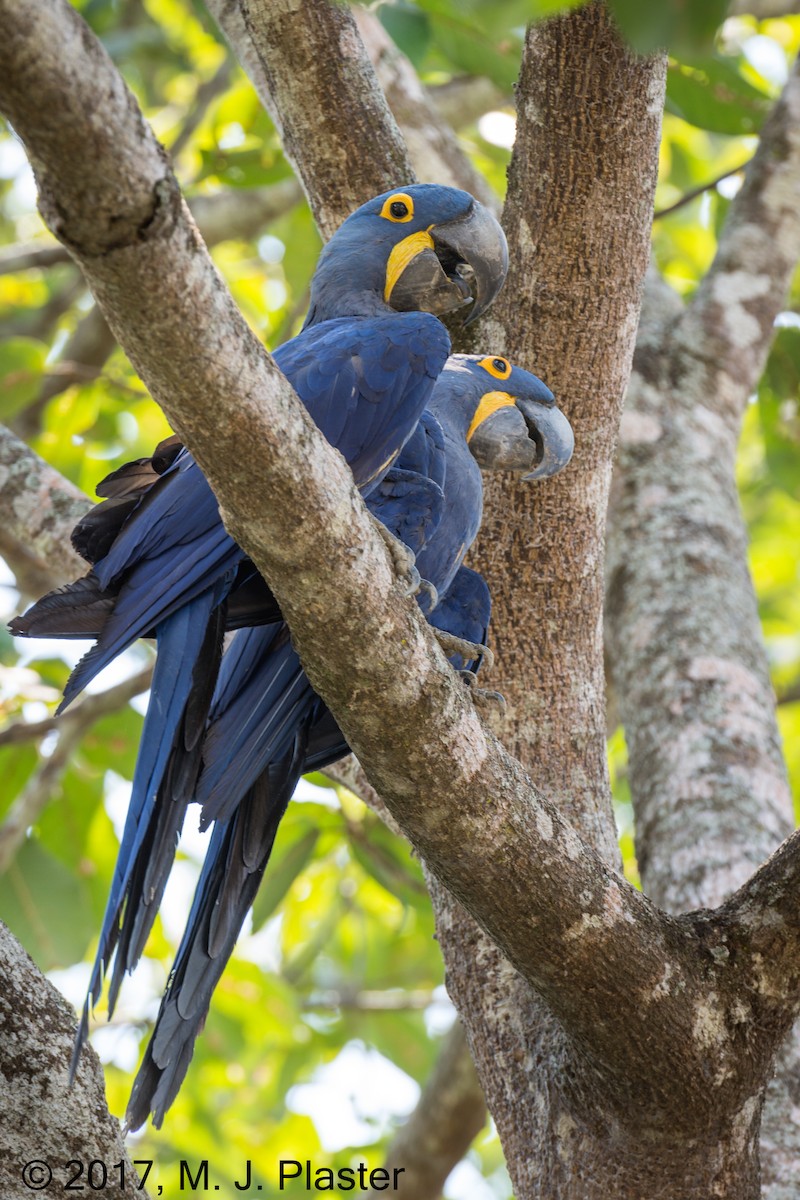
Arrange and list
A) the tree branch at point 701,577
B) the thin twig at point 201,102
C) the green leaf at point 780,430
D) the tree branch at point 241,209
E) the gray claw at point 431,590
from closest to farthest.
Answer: the gray claw at point 431,590, the tree branch at point 701,577, the green leaf at point 780,430, the tree branch at point 241,209, the thin twig at point 201,102

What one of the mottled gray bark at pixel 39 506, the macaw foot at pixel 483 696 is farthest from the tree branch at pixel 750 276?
the mottled gray bark at pixel 39 506

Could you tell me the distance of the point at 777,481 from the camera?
13.8ft

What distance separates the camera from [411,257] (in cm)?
238

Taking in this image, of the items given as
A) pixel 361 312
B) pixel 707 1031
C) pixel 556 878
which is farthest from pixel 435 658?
pixel 361 312

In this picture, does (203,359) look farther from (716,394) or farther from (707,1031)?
(716,394)

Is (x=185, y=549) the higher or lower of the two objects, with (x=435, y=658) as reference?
higher

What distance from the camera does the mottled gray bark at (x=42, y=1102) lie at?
1428 millimetres

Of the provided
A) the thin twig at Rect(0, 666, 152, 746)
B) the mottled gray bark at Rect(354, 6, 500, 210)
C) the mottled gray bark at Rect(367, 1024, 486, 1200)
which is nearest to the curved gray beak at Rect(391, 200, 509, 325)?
the mottled gray bark at Rect(354, 6, 500, 210)

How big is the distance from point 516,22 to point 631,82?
4.94 feet

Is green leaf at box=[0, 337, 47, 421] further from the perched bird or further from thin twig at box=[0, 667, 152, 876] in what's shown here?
the perched bird

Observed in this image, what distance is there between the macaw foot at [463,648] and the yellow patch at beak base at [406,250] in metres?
0.85

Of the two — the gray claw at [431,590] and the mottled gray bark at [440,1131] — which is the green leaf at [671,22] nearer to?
the gray claw at [431,590]

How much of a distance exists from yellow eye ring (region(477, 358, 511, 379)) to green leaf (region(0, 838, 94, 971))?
1.92 metres

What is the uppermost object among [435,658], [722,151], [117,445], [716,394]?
[722,151]
